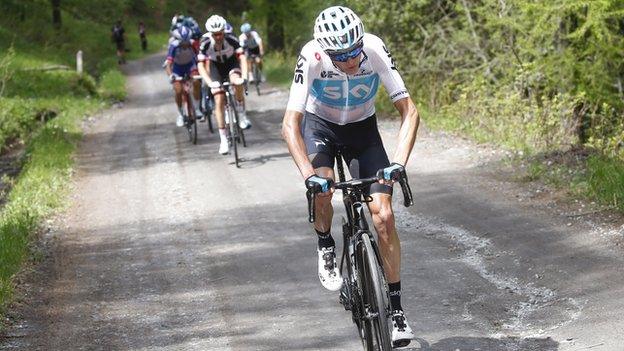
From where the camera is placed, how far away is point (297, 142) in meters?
5.96

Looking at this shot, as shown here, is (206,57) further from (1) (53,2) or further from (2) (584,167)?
(1) (53,2)

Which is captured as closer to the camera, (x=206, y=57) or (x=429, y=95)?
(x=206, y=57)

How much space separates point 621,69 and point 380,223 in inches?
375

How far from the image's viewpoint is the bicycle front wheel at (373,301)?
538cm

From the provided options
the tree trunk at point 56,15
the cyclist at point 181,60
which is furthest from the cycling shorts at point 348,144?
the tree trunk at point 56,15

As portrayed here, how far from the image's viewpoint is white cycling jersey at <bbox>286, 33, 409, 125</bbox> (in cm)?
611

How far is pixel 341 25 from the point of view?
566 cm

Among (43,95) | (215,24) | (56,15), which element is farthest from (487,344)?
(56,15)

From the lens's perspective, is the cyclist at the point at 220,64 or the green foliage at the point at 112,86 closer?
the cyclist at the point at 220,64

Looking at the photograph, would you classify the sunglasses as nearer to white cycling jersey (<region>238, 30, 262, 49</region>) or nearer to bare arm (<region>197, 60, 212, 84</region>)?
bare arm (<region>197, 60, 212, 84</region>)

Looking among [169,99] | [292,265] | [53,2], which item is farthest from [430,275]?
[53,2]

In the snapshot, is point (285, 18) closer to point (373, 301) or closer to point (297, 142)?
point (297, 142)

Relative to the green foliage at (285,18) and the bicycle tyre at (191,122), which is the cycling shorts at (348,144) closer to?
the bicycle tyre at (191,122)

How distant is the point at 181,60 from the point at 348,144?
11.0 meters
